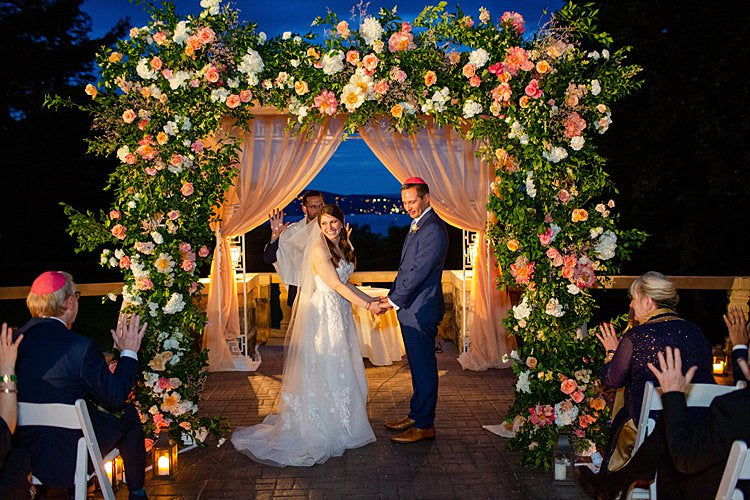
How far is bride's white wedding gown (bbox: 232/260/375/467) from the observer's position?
4758mm

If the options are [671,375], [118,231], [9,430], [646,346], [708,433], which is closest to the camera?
[708,433]

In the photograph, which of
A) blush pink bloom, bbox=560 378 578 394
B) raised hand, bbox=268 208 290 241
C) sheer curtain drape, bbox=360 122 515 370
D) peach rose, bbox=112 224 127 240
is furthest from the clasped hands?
raised hand, bbox=268 208 290 241

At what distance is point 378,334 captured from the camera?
7.45 meters

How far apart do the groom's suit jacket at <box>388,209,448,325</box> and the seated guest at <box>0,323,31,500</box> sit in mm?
2630

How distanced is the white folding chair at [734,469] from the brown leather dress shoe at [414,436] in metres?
2.71

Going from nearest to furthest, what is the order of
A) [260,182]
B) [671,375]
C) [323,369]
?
[671,375]
[323,369]
[260,182]

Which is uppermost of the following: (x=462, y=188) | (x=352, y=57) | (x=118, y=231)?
(x=352, y=57)

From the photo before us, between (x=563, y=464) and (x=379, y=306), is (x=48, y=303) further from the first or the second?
(x=563, y=464)

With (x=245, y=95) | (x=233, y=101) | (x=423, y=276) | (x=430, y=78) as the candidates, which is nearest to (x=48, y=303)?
(x=233, y=101)

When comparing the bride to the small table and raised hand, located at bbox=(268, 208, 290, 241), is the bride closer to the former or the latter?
raised hand, located at bbox=(268, 208, 290, 241)

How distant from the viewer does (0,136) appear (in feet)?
48.9

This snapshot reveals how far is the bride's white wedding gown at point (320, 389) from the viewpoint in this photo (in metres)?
4.76

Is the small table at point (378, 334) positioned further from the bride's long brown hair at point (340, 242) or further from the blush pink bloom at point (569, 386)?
the blush pink bloom at point (569, 386)

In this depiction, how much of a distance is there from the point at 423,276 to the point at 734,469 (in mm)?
2772
